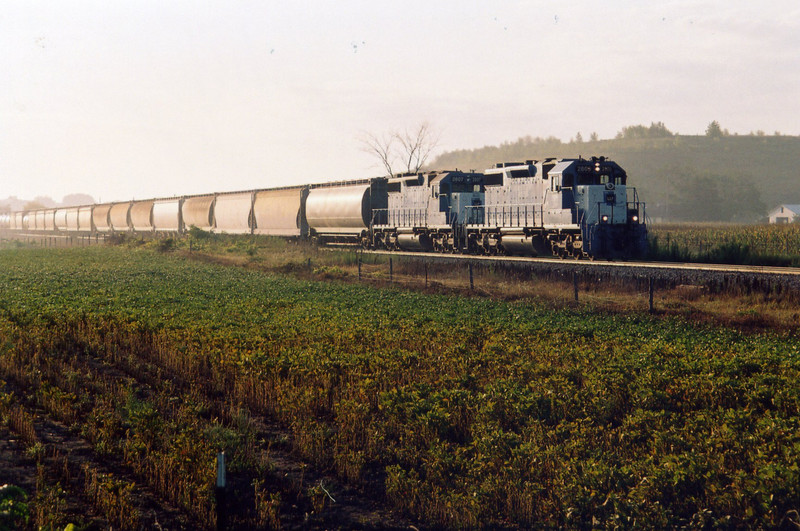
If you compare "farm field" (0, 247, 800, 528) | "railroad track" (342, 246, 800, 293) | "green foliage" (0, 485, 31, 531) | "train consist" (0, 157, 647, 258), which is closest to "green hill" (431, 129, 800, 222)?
"train consist" (0, 157, 647, 258)

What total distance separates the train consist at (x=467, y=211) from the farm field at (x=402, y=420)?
10.9 meters

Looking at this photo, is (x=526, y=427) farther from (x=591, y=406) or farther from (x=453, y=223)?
(x=453, y=223)

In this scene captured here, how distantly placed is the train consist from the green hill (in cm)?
9501

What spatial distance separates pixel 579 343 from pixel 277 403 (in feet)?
23.7

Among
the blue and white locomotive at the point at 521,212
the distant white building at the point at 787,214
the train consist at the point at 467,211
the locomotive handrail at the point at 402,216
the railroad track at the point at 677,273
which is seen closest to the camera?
the railroad track at the point at 677,273

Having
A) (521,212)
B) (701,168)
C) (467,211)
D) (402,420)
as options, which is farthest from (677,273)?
(701,168)

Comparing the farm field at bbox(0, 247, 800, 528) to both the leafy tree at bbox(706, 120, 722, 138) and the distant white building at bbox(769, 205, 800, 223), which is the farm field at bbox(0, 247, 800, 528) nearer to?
the distant white building at bbox(769, 205, 800, 223)

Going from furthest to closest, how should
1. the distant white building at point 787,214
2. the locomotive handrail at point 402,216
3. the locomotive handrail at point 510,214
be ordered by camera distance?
the distant white building at point 787,214 < the locomotive handrail at point 402,216 < the locomotive handrail at point 510,214

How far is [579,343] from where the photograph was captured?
15820mm

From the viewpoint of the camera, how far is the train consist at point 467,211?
28969mm

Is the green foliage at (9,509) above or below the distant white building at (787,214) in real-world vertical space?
below

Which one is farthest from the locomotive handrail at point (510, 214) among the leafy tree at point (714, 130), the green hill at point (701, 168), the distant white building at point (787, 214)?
the leafy tree at point (714, 130)

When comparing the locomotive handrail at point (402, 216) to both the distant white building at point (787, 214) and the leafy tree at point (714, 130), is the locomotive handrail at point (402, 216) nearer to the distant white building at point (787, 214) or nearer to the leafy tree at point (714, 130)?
the distant white building at point (787, 214)

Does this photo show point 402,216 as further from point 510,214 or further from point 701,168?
point 701,168
